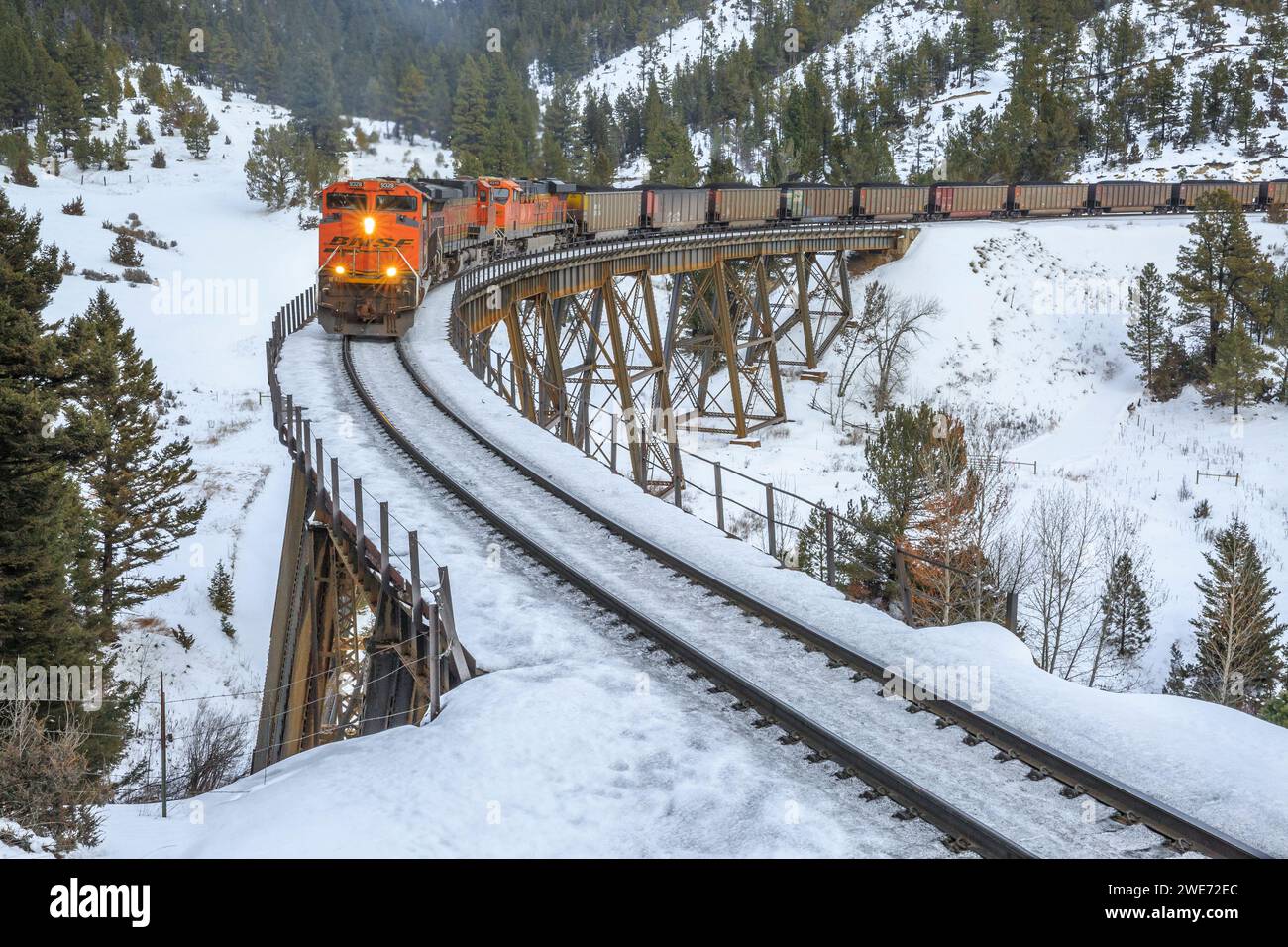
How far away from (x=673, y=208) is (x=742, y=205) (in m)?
6.56

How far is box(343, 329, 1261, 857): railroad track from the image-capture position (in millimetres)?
7645

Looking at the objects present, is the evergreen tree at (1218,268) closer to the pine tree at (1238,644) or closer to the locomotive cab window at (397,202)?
the pine tree at (1238,644)

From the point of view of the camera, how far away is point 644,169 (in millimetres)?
118938

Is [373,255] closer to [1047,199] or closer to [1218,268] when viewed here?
[1218,268]

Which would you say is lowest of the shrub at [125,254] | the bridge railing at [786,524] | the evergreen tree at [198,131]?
the bridge railing at [786,524]

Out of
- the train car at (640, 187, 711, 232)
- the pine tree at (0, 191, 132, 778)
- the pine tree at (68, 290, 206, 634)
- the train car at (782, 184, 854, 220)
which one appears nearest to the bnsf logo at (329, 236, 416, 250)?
the pine tree at (0, 191, 132, 778)

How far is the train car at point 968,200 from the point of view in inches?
2518

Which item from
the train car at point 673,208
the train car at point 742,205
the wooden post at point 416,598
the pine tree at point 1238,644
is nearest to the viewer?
the wooden post at point 416,598

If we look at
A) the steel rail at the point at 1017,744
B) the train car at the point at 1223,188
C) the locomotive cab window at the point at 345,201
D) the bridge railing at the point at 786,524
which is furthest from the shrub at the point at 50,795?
the train car at the point at 1223,188

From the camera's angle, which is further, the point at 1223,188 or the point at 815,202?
the point at 1223,188

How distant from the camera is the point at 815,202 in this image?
Answer: 6166cm

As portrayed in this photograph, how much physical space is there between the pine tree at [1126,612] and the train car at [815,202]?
35855 millimetres

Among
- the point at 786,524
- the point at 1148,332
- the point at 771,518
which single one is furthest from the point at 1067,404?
the point at 771,518

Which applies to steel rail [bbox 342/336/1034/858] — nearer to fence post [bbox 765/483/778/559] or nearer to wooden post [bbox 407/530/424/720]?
wooden post [bbox 407/530/424/720]
